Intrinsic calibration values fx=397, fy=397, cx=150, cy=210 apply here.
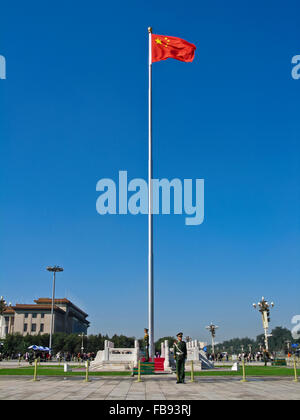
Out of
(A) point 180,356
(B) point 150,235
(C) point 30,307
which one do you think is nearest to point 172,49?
(B) point 150,235

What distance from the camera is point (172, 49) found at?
27062mm

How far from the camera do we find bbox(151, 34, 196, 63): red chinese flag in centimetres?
2694

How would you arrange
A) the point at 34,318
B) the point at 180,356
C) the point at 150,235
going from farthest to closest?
the point at 34,318
the point at 150,235
the point at 180,356

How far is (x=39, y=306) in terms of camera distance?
115500 millimetres

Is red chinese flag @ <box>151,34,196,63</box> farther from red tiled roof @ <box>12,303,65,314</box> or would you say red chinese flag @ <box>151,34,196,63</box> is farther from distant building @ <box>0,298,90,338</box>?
red tiled roof @ <box>12,303,65,314</box>

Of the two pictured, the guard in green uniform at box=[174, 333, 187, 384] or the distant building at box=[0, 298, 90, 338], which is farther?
the distant building at box=[0, 298, 90, 338]

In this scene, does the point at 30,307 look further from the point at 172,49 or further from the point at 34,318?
the point at 172,49

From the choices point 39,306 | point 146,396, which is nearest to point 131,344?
point 39,306

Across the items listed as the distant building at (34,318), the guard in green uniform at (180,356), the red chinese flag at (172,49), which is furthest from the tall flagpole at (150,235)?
the distant building at (34,318)

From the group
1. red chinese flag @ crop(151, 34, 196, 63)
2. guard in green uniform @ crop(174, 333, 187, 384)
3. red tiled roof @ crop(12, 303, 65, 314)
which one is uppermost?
red chinese flag @ crop(151, 34, 196, 63)

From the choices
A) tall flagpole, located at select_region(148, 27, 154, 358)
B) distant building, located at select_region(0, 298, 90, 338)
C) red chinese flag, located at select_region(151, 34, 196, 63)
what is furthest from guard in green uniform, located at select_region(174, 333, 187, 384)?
distant building, located at select_region(0, 298, 90, 338)

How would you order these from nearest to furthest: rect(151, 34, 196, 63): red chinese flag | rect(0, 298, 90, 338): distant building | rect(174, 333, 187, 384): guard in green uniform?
rect(174, 333, 187, 384): guard in green uniform, rect(151, 34, 196, 63): red chinese flag, rect(0, 298, 90, 338): distant building
